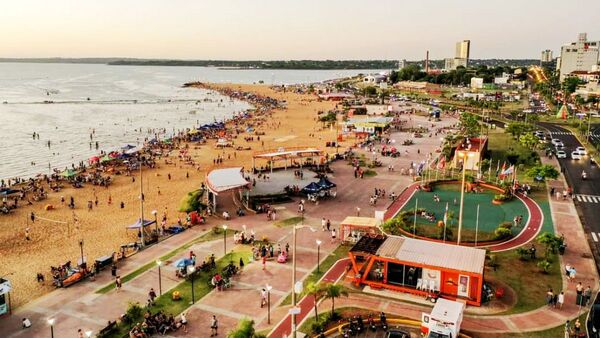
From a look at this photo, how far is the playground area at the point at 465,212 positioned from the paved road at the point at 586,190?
14.7ft

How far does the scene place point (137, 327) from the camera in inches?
894

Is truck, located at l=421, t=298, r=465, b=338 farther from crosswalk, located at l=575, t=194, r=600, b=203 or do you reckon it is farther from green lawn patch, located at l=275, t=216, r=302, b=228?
crosswalk, located at l=575, t=194, r=600, b=203

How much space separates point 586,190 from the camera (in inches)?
1826

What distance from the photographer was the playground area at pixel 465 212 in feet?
116

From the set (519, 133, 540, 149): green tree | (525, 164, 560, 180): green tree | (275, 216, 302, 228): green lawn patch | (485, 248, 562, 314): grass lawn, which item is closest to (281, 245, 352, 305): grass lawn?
(275, 216, 302, 228): green lawn patch

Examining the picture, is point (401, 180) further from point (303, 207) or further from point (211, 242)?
point (211, 242)

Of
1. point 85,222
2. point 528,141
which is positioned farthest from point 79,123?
point 528,141

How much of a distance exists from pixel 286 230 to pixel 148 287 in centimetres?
1195

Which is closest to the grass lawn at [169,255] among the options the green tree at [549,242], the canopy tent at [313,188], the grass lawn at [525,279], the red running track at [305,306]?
the red running track at [305,306]

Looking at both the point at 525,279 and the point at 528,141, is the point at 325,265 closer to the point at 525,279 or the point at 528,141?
the point at 525,279

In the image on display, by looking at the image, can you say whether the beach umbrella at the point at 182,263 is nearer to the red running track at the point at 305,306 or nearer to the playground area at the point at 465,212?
the red running track at the point at 305,306

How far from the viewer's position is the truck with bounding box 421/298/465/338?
2052 centimetres

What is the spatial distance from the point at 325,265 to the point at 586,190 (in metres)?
30.8

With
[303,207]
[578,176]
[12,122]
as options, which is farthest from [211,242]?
[12,122]
